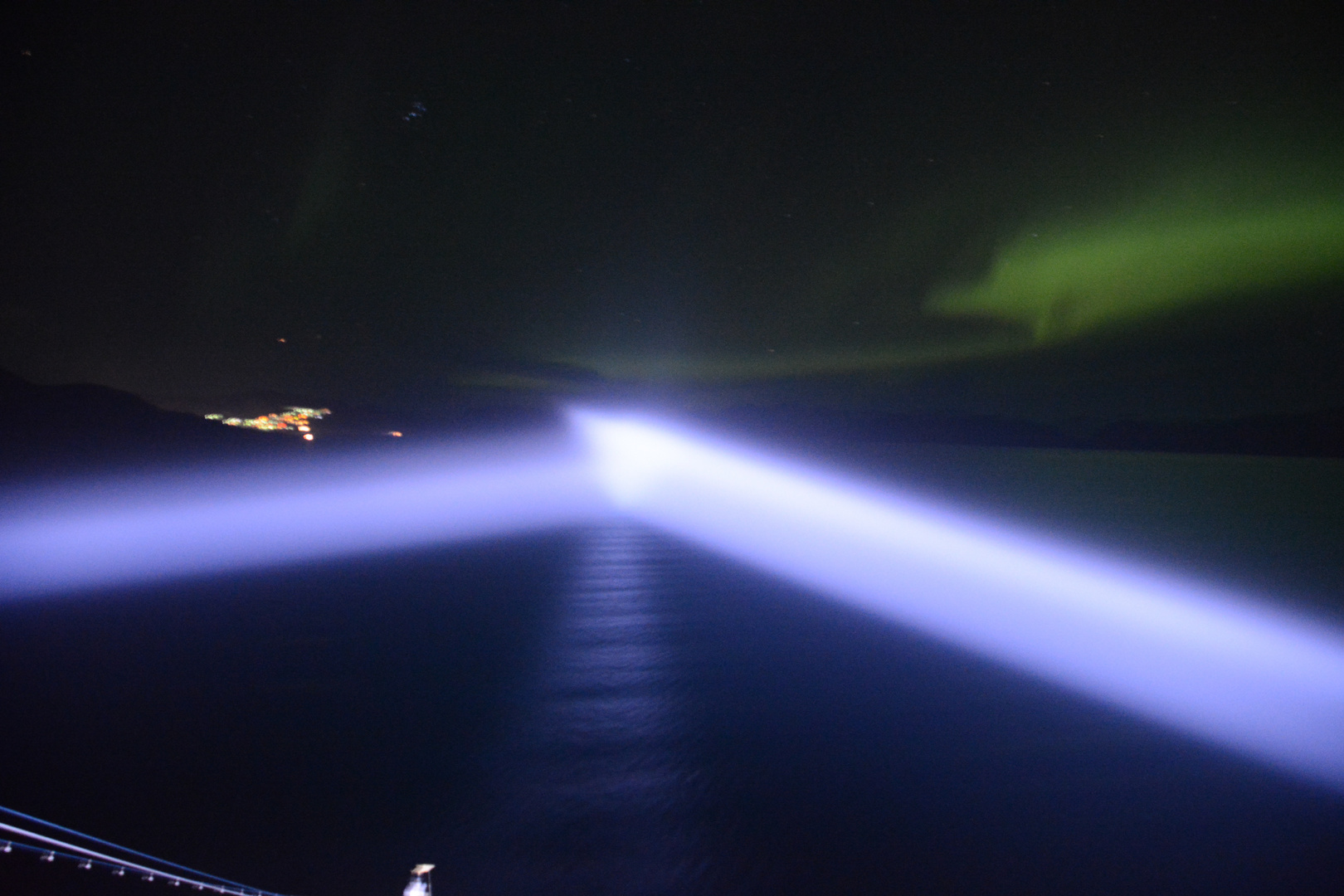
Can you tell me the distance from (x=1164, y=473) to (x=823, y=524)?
244 feet

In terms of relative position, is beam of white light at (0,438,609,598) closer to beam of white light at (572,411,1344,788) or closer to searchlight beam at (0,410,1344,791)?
searchlight beam at (0,410,1344,791)

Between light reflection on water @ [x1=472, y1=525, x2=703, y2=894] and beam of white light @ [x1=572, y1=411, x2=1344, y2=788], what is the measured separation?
7768mm

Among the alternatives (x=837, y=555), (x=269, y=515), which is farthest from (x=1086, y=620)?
(x=269, y=515)

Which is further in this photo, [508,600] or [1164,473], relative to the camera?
[1164,473]

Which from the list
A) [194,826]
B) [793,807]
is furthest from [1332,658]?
[194,826]

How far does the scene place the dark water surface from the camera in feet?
18.0

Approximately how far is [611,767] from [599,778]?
0.31 meters

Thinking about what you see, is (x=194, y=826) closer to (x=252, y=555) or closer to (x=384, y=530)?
(x=252, y=555)

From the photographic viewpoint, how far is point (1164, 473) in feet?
270

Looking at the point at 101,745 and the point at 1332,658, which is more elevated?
the point at 101,745

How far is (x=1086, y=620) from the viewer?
1622 cm

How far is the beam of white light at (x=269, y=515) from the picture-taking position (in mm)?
22969

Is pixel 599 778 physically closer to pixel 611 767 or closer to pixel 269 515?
pixel 611 767

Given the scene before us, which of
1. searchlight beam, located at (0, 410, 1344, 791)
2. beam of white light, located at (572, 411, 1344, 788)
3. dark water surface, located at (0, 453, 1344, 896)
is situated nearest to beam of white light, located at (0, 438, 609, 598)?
searchlight beam, located at (0, 410, 1344, 791)
